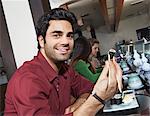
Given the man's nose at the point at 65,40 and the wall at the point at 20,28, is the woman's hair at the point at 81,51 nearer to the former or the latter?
the wall at the point at 20,28

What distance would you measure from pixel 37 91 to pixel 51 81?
0.13 meters

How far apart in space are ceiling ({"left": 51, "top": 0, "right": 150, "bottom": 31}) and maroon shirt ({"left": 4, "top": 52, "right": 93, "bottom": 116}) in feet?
0.98

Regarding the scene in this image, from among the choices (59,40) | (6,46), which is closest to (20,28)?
(6,46)

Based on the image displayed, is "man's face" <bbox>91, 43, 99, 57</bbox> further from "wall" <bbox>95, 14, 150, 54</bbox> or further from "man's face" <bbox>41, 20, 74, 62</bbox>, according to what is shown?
"man's face" <bbox>41, 20, 74, 62</bbox>

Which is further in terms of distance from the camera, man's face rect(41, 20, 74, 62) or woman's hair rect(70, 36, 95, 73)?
woman's hair rect(70, 36, 95, 73)

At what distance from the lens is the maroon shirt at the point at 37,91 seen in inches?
24.5

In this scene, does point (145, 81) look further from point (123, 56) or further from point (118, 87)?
point (118, 87)

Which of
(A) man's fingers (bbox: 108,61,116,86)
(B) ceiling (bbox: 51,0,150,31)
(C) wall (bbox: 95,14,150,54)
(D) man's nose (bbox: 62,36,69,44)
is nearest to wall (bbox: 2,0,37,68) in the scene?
(B) ceiling (bbox: 51,0,150,31)

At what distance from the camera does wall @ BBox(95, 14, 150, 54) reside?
105cm

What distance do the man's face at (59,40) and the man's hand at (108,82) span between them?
5.0 inches

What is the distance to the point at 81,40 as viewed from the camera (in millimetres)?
1130

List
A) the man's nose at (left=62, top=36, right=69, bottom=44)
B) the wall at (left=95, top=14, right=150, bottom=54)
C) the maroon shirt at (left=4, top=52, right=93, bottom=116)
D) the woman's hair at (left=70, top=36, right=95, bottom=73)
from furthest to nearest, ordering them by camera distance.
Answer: the woman's hair at (left=70, top=36, right=95, bottom=73)
the wall at (left=95, top=14, right=150, bottom=54)
the man's nose at (left=62, top=36, right=69, bottom=44)
the maroon shirt at (left=4, top=52, right=93, bottom=116)

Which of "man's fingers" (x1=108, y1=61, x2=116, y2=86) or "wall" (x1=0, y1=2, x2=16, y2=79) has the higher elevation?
"wall" (x1=0, y1=2, x2=16, y2=79)

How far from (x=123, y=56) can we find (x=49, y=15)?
0.65 meters
